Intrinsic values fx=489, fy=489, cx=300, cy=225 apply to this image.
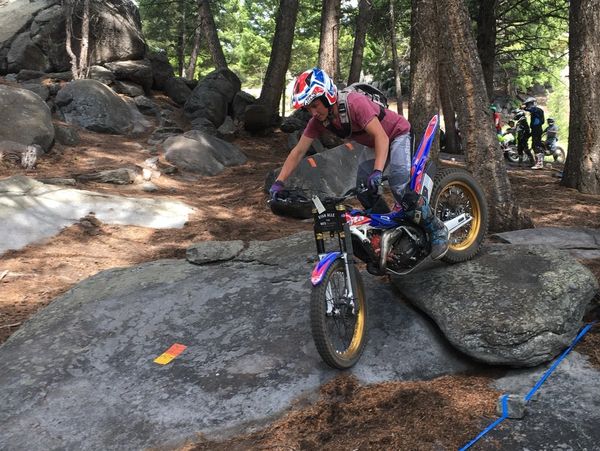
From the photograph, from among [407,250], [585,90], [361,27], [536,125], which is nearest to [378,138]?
[407,250]

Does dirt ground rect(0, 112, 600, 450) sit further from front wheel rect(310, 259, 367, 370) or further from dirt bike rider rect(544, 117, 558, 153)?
dirt bike rider rect(544, 117, 558, 153)

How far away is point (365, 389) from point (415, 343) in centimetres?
81

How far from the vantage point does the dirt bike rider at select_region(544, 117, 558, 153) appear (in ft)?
54.1

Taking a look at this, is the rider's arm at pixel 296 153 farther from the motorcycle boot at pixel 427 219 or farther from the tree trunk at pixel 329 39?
the tree trunk at pixel 329 39

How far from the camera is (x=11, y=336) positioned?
15.9 feet

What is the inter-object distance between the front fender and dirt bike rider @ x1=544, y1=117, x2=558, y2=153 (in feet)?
49.8

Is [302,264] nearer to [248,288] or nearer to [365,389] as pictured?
[248,288]

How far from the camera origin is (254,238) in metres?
7.88

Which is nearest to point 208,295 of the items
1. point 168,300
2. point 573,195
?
point 168,300

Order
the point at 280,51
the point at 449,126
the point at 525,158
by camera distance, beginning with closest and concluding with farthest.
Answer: the point at 449,126 < the point at 280,51 < the point at 525,158

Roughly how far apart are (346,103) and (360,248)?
4.17 ft

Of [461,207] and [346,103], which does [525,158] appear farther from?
[346,103]

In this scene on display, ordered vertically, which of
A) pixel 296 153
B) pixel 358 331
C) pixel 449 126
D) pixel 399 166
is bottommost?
Result: pixel 358 331

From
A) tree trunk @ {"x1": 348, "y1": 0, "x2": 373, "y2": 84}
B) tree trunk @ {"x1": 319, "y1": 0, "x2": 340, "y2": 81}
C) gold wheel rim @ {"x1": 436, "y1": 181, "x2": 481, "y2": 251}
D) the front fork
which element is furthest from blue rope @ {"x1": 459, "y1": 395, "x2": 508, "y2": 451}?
Result: tree trunk @ {"x1": 348, "y1": 0, "x2": 373, "y2": 84}
